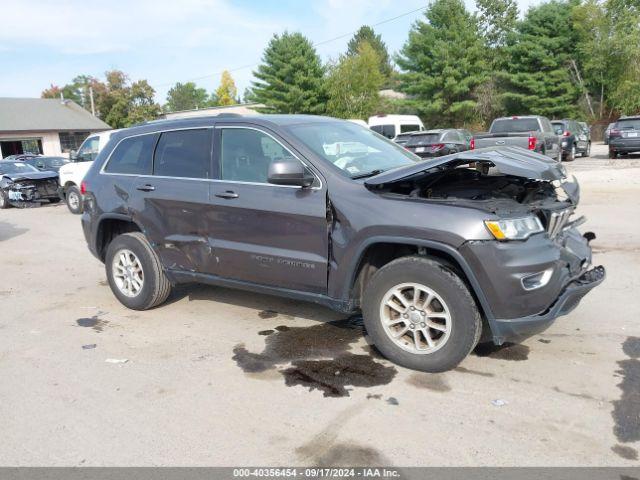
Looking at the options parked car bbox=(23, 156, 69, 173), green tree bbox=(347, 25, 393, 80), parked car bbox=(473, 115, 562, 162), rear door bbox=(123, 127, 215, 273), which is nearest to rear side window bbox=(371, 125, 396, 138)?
parked car bbox=(473, 115, 562, 162)

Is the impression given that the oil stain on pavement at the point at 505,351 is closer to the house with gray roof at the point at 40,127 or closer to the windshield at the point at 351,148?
the windshield at the point at 351,148

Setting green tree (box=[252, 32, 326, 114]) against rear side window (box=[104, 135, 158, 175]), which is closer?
rear side window (box=[104, 135, 158, 175])

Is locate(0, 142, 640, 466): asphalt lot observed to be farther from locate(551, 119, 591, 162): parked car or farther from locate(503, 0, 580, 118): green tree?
locate(503, 0, 580, 118): green tree

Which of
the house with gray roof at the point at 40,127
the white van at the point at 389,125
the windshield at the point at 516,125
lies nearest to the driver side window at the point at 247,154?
the windshield at the point at 516,125

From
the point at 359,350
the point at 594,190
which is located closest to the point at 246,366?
the point at 359,350

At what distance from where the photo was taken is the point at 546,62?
4028 cm

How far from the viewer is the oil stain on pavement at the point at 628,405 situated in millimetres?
3062

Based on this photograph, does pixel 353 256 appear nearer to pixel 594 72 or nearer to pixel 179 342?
pixel 179 342

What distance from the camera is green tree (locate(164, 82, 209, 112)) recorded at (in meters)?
125

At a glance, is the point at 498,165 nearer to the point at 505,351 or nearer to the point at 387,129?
the point at 505,351

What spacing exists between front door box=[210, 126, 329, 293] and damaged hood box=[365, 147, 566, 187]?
57 centimetres

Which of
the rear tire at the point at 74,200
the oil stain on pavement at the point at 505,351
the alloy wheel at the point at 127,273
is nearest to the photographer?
the oil stain on pavement at the point at 505,351

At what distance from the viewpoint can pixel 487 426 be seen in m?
3.28

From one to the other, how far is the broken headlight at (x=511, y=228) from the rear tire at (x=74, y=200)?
42.5 ft
